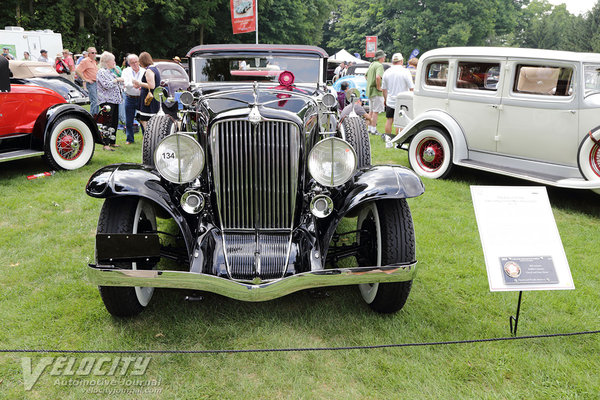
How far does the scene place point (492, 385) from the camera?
2.43m

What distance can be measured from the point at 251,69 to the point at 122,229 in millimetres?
2292

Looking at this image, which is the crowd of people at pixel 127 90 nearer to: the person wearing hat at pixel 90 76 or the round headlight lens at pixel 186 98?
the person wearing hat at pixel 90 76

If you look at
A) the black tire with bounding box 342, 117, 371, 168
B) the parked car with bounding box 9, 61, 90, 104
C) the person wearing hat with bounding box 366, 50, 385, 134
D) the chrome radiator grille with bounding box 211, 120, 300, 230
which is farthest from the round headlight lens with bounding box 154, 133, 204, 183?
the parked car with bounding box 9, 61, 90, 104

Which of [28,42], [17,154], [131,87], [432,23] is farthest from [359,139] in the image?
[432,23]

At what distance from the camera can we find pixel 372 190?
2.85m

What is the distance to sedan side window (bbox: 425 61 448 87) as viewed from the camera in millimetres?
6754

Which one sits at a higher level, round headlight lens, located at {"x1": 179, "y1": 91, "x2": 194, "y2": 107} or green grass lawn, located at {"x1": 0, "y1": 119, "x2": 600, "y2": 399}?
round headlight lens, located at {"x1": 179, "y1": 91, "x2": 194, "y2": 107}

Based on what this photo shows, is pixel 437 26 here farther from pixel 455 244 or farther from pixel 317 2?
pixel 455 244

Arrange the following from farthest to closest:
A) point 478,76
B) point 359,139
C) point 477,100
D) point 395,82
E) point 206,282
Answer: point 395,82 → point 478,76 → point 477,100 → point 359,139 → point 206,282

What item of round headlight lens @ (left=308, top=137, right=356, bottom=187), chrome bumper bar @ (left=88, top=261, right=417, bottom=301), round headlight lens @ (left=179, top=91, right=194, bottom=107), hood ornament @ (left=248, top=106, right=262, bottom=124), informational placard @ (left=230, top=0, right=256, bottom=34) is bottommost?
chrome bumper bar @ (left=88, top=261, right=417, bottom=301)

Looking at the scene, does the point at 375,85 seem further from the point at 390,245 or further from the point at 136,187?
the point at 136,187

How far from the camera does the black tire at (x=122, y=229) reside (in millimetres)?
2734

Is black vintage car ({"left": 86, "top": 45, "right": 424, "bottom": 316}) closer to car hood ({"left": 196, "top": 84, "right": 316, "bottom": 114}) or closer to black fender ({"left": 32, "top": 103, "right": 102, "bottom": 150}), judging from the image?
car hood ({"left": 196, "top": 84, "right": 316, "bottom": 114})

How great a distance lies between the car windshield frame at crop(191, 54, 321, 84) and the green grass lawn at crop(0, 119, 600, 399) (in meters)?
2.01
